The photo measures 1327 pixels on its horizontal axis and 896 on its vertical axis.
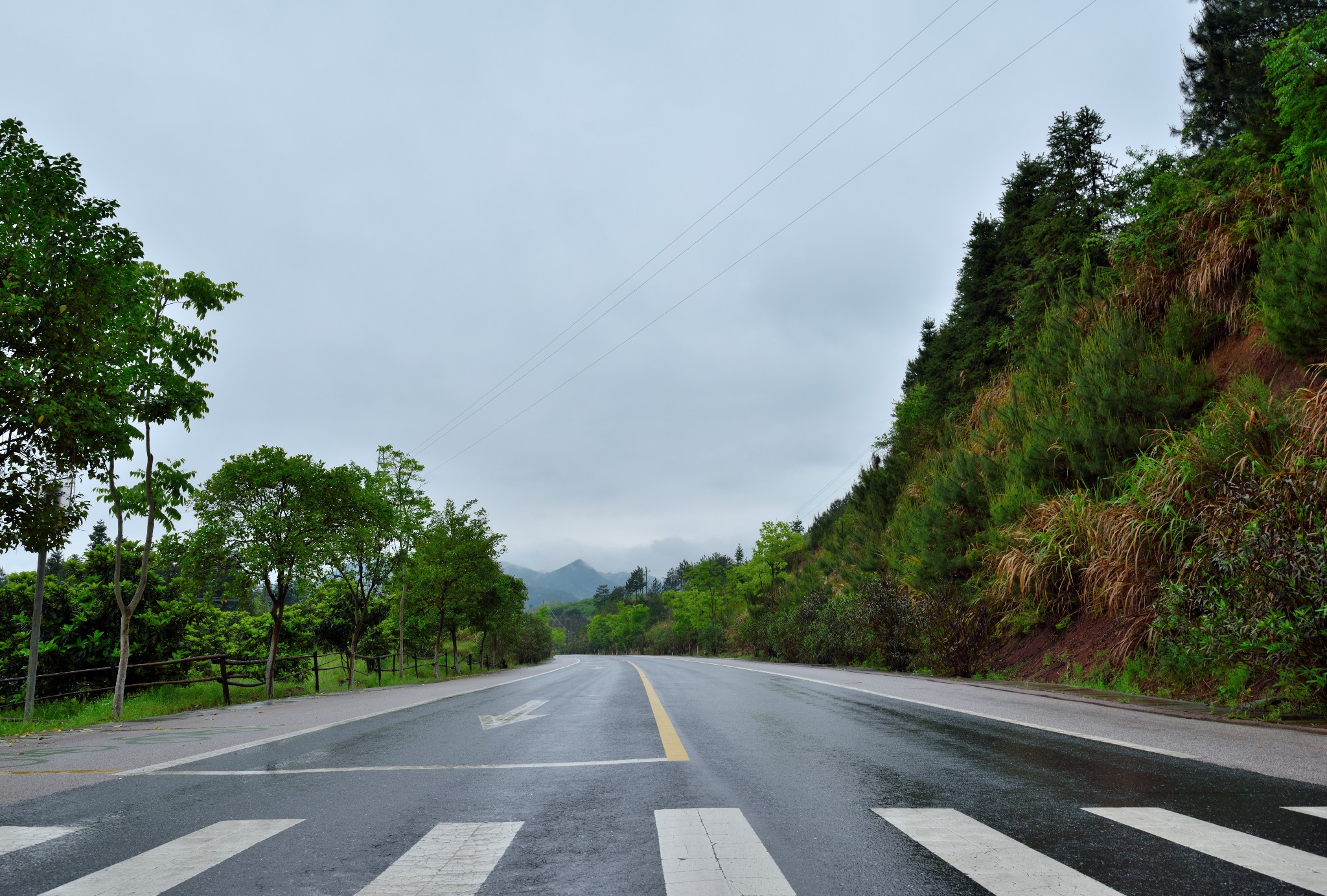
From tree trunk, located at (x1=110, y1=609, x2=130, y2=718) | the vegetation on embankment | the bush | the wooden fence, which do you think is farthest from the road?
the bush

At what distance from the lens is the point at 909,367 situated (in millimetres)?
57250

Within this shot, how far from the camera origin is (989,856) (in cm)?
312

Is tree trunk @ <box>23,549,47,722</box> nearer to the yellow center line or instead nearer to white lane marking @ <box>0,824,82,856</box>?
white lane marking @ <box>0,824,82,856</box>

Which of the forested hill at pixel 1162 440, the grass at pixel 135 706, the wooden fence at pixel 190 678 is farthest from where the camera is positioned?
the wooden fence at pixel 190 678

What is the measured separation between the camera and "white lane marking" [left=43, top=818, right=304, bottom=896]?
2902 millimetres

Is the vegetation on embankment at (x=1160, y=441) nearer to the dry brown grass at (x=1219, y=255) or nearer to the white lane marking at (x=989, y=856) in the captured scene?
the dry brown grass at (x=1219, y=255)

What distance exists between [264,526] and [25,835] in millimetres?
14565

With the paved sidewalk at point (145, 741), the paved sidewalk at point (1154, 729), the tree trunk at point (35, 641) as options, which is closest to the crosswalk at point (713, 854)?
the paved sidewalk at point (1154, 729)

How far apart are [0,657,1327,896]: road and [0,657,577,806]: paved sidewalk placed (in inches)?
8.9

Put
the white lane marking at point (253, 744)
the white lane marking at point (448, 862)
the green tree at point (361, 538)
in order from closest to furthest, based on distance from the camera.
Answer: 1. the white lane marking at point (448, 862)
2. the white lane marking at point (253, 744)
3. the green tree at point (361, 538)

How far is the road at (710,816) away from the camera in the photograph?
115 inches

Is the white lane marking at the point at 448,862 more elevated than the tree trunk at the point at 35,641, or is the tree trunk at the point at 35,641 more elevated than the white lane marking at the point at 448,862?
the tree trunk at the point at 35,641

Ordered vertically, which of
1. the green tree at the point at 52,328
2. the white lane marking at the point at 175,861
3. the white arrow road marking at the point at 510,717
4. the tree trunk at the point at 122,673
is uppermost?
the green tree at the point at 52,328

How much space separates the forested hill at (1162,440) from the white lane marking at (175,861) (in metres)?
8.53
